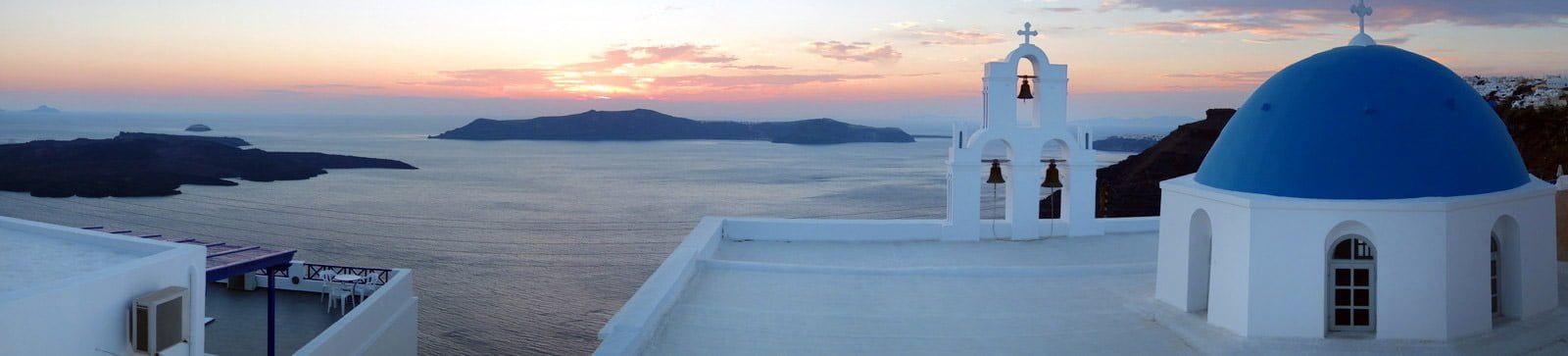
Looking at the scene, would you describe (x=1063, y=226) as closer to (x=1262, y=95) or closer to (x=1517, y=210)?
(x=1262, y=95)

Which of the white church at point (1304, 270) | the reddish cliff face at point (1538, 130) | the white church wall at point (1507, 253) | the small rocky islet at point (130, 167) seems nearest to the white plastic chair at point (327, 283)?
the white church at point (1304, 270)

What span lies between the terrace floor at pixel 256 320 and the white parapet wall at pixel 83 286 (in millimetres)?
5746

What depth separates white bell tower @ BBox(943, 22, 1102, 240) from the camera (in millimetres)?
12453

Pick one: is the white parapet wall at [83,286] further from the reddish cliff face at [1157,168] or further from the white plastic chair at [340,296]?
the reddish cliff face at [1157,168]

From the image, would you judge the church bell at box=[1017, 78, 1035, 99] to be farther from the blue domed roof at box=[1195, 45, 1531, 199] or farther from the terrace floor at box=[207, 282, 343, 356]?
the terrace floor at box=[207, 282, 343, 356]

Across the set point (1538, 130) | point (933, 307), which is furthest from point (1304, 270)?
point (1538, 130)

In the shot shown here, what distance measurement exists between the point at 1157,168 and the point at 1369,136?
4916 centimetres

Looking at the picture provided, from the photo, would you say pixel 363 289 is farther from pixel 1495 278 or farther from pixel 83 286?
pixel 1495 278

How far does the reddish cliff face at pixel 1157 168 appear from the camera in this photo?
50.7m

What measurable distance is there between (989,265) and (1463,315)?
14.8 ft

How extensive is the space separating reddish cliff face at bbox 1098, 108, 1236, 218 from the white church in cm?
4223

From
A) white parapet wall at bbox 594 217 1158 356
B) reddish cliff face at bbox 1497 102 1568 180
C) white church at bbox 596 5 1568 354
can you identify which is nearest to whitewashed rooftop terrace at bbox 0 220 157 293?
white church at bbox 596 5 1568 354

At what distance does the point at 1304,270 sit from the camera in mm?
7309

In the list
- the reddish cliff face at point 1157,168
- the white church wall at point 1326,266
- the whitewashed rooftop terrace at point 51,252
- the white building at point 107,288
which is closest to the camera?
the white building at point 107,288
